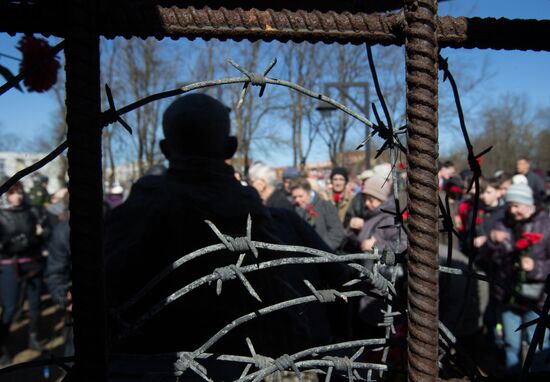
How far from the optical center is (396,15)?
3.05 ft

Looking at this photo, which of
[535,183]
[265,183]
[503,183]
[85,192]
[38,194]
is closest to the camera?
[85,192]

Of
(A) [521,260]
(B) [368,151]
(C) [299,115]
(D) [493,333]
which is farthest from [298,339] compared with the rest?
(C) [299,115]

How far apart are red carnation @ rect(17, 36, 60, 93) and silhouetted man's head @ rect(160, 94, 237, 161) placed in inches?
18.9

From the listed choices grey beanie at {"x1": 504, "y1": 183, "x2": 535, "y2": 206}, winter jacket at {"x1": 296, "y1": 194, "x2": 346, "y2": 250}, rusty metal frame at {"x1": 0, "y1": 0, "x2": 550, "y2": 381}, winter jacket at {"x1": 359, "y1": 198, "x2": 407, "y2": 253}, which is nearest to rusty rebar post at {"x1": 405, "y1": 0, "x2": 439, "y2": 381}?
rusty metal frame at {"x1": 0, "y1": 0, "x2": 550, "y2": 381}

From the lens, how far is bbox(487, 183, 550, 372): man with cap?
13.1 feet

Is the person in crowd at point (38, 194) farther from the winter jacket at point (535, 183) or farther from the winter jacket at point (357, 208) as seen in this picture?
the winter jacket at point (535, 183)

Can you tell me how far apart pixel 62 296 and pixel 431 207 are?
5.00 metres

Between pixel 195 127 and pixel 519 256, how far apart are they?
130 inches

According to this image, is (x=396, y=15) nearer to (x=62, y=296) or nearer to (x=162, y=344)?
(x=162, y=344)

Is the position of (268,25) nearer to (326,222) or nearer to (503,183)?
(326,222)

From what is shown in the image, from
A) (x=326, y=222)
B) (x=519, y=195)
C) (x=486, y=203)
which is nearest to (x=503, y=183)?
(x=486, y=203)

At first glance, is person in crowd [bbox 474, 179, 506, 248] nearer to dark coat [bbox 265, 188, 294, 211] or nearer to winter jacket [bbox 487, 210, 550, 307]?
winter jacket [bbox 487, 210, 550, 307]

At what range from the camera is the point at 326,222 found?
589cm

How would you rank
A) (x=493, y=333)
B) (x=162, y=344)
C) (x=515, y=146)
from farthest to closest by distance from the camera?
(x=515, y=146)
(x=493, y=333)
(x=162, y=344)
